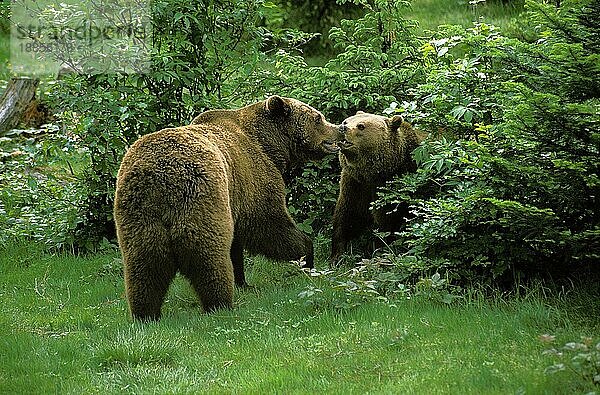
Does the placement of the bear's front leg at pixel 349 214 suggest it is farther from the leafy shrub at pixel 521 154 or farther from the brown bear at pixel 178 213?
the brown bear at pixel 178 213

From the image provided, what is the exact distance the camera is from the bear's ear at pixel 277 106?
8117 millimetres

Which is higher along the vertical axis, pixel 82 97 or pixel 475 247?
pixel 82 97

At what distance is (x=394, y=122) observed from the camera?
28.5 ft

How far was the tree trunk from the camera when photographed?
14289 millimetres

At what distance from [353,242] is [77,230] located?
3270 mm

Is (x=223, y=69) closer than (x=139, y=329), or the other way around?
(x=139, y=329)

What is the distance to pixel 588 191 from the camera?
6.19 meters

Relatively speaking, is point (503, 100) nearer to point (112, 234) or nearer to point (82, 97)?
point (82, 97)

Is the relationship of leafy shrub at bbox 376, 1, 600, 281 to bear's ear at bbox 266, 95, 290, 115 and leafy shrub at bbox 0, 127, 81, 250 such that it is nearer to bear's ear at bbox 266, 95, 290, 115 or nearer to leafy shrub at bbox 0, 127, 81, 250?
bear's ear at bbox 266, 95, 290, 115

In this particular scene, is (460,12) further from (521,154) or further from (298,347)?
(298,347)

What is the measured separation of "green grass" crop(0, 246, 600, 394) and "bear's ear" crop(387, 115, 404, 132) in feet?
7.01

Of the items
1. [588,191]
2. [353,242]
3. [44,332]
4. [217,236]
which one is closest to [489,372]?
[588,191]

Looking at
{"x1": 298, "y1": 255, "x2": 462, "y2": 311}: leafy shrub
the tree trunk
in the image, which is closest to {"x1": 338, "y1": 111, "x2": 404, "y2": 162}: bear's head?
{"x1": 298, "y1": 255, "x2": 462, "y2": 311}: leafy shrub

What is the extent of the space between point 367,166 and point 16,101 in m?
8.12
